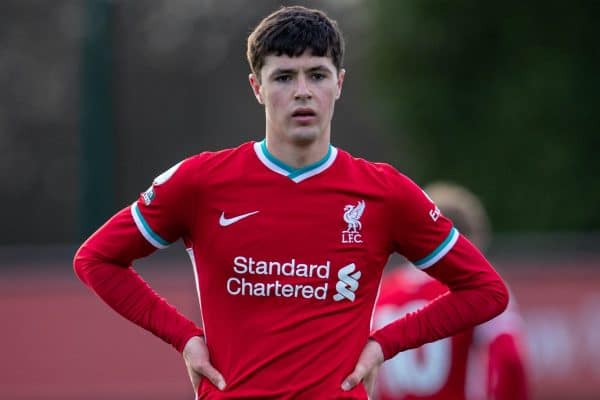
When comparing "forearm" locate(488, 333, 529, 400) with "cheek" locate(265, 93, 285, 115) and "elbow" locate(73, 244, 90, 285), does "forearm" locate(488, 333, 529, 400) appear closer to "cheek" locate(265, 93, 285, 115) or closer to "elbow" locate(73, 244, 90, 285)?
"cheek" locate(265, 93, 285, 115)

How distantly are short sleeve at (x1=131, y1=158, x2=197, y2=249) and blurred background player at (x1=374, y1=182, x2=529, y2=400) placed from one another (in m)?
2.03

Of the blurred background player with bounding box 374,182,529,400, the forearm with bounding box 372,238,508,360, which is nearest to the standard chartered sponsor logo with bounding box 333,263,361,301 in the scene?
the forearm with bounding box 372,238,508,360

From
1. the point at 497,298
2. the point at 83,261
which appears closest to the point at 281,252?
the point at 83,261

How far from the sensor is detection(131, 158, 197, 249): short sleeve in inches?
169

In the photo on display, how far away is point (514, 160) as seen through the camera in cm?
1947

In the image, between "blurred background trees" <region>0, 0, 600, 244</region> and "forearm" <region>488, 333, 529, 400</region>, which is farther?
"blurred background trees" <region>0, 0, 600, 244</region>

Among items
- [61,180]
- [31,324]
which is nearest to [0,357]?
[31,324]

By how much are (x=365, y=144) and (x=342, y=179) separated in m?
19.5

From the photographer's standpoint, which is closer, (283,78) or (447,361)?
(283,78)

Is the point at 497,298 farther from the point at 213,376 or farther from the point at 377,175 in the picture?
the point at 213,376

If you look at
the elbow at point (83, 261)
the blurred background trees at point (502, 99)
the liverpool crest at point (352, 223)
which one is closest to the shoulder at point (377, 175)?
the liverpool crest at point (352, 223)

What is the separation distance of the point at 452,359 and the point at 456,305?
185 cm

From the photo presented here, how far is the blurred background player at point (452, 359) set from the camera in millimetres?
5914

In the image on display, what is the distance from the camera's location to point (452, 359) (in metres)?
6.24
